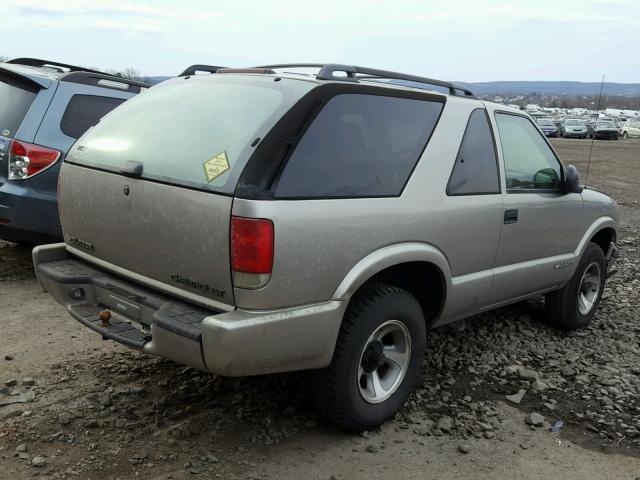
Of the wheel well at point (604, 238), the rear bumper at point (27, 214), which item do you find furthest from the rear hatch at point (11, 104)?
the wheel well at point (604, 238)

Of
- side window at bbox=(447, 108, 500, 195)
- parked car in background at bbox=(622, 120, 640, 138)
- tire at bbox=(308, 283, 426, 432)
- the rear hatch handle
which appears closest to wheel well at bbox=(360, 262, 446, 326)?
tire at bbox=(308, 283, 426, 432)

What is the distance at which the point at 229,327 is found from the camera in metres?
2.65

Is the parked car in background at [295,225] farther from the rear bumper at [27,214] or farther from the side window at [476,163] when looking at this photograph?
the rear bumper at [27,214]

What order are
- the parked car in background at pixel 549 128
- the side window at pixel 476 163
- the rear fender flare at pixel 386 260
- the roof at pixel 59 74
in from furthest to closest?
1. the parked car in background at pixel 549 128
2. the roof at pixel 59 74
3. the side window at pixel 476 163
4. the rear fender flare at pixel 386 260

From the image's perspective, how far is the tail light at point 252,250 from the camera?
8.71 feet

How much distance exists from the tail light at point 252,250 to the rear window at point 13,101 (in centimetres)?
348

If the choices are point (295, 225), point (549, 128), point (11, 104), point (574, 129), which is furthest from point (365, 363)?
point (574, 129)

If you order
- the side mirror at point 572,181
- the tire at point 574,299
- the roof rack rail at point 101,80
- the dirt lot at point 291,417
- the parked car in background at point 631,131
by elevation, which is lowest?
the parked car in background at point 631,131

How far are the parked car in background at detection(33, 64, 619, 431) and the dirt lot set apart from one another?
0.29m

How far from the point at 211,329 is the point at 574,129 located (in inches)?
1901

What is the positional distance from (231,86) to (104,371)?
1972mm

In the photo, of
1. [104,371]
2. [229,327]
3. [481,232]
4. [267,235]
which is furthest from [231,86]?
[104,371]

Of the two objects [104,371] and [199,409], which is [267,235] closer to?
[199,409]

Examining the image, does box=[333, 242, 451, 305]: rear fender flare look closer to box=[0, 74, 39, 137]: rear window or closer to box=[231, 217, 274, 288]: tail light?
box=[231, 217, 274, 288]: tail light
